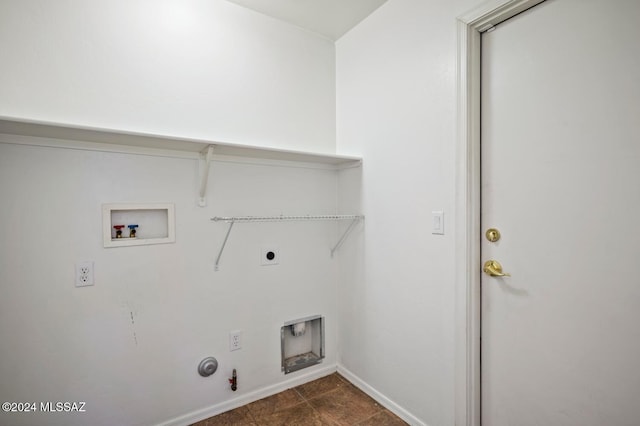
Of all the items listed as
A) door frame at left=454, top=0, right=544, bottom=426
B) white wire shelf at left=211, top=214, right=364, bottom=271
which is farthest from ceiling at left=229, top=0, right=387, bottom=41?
white wire shelf at left=211, top=214, right=364, bottom=271

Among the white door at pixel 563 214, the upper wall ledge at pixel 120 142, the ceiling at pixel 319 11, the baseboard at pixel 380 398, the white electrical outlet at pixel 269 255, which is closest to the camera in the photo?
the white door at pixel 563 214

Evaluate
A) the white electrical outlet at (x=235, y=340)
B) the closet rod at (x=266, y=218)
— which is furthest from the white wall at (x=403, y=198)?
the white electrical outlet at (x=235, y=340)

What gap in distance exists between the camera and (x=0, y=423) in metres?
1.32

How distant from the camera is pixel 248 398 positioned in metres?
1.91

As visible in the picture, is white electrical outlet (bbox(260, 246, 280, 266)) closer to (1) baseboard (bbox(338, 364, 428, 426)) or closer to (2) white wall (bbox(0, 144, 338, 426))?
(2) white wall (bbox(0, 144, 338, 426))

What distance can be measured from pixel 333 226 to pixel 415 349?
0.99 meters

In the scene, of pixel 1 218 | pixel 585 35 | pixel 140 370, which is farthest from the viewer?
pixel 140 370

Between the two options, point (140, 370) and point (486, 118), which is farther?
point (140, 370)

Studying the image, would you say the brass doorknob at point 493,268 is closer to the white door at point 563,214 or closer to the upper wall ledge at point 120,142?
the white door at point 563,214

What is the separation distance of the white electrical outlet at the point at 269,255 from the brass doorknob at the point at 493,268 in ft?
4.07

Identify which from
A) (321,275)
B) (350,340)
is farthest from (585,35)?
(350,340)

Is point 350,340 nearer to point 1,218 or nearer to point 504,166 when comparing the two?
point 504,166

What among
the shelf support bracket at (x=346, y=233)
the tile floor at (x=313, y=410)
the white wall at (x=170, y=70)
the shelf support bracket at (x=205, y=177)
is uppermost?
the white wall at (x=170, y=70)

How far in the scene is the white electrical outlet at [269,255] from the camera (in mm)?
1985
